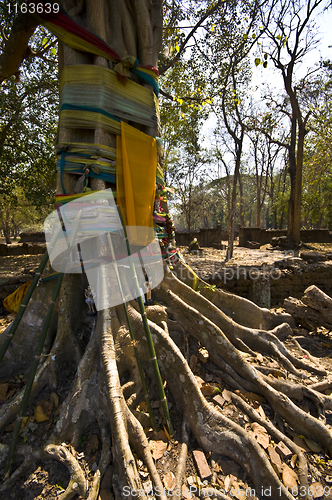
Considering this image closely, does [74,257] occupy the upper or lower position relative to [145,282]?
upper

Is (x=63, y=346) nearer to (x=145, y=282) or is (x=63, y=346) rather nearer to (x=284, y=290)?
(x=145, y=282)

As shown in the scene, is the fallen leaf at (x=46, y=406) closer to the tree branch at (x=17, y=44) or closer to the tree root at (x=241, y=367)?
the tree root at (x=241, y=367)

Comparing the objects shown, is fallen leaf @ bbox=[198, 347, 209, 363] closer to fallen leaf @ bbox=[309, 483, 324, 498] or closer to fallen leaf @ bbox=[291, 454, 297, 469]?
fallen leaf @ bbox=[291, 454, 297, 469]

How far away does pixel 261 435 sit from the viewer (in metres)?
2.35

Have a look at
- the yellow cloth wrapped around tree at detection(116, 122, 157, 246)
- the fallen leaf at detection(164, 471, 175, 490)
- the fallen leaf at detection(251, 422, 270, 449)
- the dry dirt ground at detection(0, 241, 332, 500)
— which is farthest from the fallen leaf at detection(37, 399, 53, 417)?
the fallen leaf at detection(251, 422, 270, 449)

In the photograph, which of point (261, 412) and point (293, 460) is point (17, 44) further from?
point (293, 460)

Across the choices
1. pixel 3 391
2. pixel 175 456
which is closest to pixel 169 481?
pixel 175 456

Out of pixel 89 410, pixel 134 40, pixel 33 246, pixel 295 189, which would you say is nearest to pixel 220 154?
pixel 295 189

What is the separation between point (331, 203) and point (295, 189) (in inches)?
543

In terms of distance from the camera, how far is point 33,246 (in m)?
15.7

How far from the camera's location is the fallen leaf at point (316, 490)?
6.64 feet

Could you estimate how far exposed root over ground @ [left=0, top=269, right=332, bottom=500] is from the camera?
6.39 feet

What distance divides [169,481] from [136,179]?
290 cm

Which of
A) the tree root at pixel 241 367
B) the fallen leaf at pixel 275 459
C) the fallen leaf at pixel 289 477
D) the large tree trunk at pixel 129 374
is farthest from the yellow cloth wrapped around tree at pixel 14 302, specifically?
the fallen leaf at pixel 289 477
